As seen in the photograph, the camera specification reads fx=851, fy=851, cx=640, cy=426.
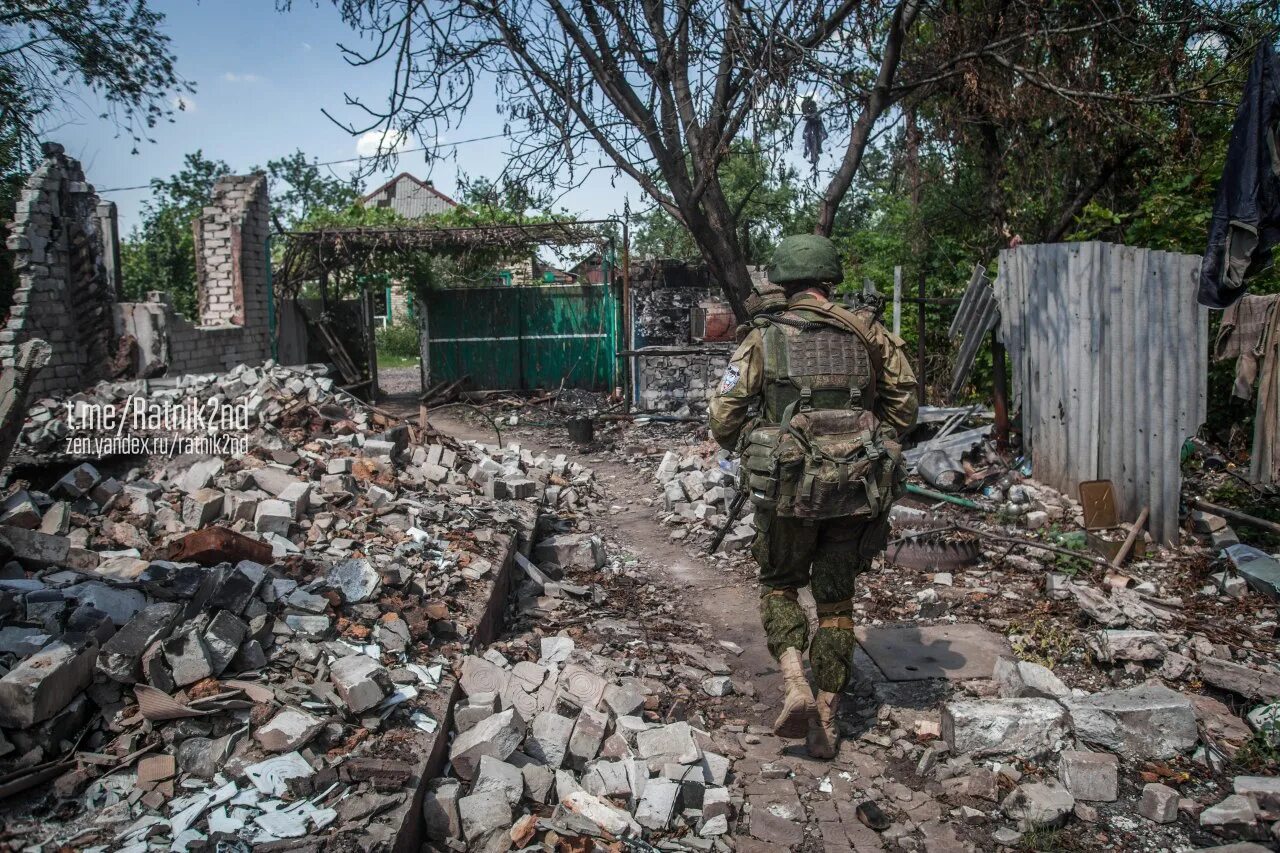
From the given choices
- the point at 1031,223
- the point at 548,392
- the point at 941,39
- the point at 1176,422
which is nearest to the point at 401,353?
the point at 548,392

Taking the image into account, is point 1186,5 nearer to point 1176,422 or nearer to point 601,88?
point 1176,422

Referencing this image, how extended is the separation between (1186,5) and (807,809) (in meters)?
6.75

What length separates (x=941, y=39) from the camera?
7.08 m

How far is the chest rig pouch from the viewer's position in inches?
130

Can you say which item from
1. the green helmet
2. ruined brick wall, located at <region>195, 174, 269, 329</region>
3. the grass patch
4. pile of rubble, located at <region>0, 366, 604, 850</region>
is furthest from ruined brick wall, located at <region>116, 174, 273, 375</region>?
the grass patch

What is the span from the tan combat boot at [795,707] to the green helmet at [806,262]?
1.60 m

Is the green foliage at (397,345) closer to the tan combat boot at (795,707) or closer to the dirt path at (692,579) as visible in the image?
the dirt path at (692,579)

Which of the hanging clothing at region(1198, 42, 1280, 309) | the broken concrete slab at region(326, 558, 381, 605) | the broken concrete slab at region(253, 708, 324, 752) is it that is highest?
the hanging clothing at region(1198, 42, 1280, 309)

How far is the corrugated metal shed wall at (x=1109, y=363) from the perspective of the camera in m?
5.17

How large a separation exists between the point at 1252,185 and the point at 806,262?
1990 millimetres

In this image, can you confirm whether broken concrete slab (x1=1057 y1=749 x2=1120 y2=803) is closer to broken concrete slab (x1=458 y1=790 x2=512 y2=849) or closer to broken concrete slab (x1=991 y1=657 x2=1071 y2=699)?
broken concrete slab (x1=991 y1=657 x2=1071 y2=699)

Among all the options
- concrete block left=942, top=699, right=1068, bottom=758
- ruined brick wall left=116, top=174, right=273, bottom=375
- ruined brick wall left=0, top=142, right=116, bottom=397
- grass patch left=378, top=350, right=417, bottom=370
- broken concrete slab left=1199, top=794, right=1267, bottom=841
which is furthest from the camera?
grass patch left=378, top=350, right=417, bottom=370

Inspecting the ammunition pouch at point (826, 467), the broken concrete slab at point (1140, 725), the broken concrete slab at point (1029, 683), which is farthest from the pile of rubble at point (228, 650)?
the broken concrete slab at point (1140, 725)

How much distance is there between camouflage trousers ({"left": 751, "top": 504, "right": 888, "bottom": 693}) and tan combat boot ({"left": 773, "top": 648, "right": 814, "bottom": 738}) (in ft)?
0.48
